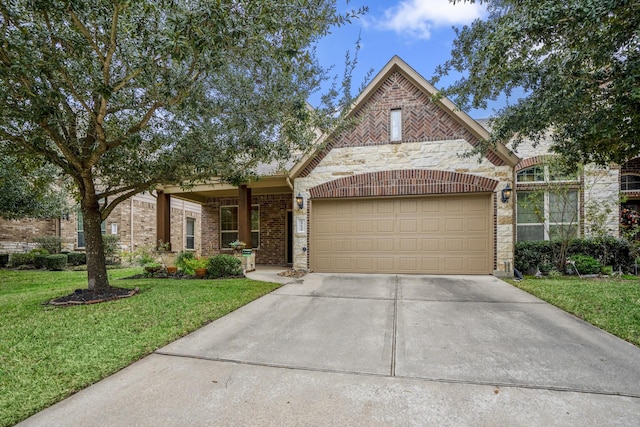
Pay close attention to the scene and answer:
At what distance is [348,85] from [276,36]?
2878 mm

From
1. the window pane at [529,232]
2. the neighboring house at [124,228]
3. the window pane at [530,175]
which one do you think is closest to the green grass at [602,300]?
the window pane at [529,232]

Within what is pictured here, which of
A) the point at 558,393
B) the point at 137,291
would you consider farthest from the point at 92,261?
the point at 558,393

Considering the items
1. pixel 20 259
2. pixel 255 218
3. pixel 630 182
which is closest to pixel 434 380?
pixel 255 218

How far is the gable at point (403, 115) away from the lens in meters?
8.68

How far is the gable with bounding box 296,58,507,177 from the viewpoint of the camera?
8680 mm

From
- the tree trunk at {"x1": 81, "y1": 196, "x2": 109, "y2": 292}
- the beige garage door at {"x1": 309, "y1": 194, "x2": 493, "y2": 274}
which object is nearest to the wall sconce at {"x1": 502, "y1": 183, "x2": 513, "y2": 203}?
the beige garage door at {"x1": 309, "y1": 194, "x2": 493, "y2": 274}

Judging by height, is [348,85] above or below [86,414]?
above

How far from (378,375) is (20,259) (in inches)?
624

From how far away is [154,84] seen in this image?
481 centimetres

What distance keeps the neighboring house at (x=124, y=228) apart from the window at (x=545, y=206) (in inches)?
529

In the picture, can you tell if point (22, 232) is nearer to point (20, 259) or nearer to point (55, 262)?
point (20, 259)

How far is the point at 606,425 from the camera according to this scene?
219 cm

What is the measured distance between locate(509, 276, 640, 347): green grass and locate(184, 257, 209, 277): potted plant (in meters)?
8.24

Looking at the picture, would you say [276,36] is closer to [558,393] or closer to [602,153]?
[558,393]
